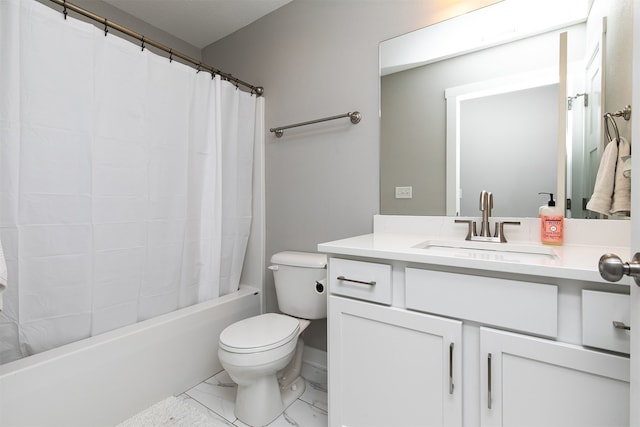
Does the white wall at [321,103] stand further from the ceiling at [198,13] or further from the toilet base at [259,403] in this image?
the toilet base at [259,403]

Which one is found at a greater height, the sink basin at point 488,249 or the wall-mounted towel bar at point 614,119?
the wall-mounted towel bar at point 614,119

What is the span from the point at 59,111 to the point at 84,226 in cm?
48

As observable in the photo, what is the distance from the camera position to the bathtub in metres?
1.14

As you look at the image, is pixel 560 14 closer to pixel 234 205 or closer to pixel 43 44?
pixel 234 205

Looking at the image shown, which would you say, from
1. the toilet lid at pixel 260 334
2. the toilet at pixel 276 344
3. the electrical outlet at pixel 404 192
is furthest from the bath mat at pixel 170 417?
the electrical outlet at pixel 404 192

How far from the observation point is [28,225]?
121 cm

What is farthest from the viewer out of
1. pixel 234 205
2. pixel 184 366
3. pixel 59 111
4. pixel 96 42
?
pixel 234 205

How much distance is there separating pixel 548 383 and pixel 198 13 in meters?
2.60

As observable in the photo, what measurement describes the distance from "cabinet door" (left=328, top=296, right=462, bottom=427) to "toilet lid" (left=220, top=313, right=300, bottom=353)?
0.32 metres

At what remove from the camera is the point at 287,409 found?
156 centimetres

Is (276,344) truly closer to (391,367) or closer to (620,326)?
(391,367)

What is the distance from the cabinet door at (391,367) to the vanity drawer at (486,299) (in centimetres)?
5

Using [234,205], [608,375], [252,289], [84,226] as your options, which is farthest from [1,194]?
[608,375]

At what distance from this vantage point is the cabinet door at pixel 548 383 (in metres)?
0.75
